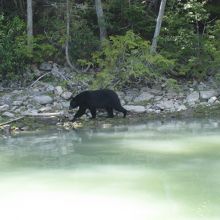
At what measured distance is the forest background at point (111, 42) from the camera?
56.6 ft

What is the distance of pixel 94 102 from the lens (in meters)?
15.1

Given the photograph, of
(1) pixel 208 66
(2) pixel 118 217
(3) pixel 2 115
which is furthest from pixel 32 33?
(2) pixel 118 217

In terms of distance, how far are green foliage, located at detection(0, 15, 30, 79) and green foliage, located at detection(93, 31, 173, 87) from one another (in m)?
2.50

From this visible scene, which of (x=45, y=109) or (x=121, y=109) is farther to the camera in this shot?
(x=45, y=109)

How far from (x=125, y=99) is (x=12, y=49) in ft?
13.6

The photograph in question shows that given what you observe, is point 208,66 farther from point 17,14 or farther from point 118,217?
point 118,217

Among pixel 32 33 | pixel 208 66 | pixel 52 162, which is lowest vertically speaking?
pixel 52 162

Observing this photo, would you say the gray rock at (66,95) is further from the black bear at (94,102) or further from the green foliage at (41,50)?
the green foliage at (41,50)

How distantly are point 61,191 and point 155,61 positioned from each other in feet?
33.8

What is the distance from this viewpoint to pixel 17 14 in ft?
64.7

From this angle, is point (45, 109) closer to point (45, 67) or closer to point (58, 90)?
point (58, 90)

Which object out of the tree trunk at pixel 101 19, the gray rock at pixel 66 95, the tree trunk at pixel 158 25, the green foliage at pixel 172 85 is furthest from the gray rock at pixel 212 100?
the tree trunk at pixel 101 19

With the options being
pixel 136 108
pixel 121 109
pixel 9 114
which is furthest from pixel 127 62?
pixel 9 114

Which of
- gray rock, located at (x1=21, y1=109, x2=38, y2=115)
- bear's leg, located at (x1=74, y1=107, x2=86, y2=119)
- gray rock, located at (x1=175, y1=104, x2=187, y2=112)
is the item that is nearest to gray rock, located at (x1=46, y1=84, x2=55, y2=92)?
gray rock, located at (x1=21, y1=109, x2=38, y2=115)
